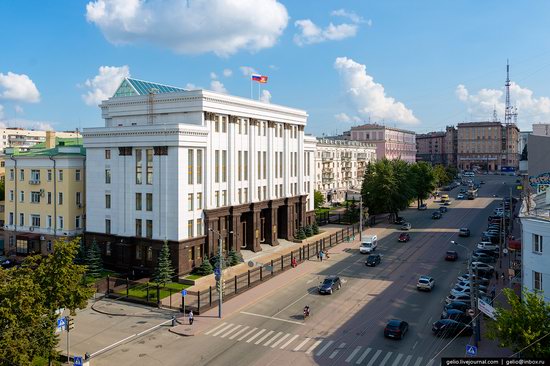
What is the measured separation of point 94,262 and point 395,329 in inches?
1368

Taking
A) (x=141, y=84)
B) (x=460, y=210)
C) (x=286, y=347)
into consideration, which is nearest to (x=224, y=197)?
(x=141, y=84)

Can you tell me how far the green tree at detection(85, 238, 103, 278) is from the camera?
5191 cm

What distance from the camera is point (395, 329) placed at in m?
34.8

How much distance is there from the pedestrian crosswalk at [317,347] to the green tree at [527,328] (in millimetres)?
7689

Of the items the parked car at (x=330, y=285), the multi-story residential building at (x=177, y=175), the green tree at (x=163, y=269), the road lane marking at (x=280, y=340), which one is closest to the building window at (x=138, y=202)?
the multi-story residential building at (x=177, y=175)

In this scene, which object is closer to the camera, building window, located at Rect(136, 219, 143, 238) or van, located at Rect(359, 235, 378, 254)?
building window, located at Rect(136, 219, 143, 238)

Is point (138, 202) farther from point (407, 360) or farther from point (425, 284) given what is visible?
point (407, 360)

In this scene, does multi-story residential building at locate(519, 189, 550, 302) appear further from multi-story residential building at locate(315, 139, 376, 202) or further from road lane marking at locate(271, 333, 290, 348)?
multi-story residential building at locate(315, 139, 376, 202)

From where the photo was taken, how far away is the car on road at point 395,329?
114ft

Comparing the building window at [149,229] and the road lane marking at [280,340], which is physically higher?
the building window at [149,229]

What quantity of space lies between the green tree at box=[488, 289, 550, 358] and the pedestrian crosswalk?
7689mm

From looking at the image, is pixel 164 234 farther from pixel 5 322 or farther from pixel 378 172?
pixel 378 172

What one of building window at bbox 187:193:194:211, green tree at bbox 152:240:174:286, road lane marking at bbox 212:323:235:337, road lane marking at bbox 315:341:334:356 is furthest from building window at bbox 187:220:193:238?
road lane marking at bbox 315:341:334:356

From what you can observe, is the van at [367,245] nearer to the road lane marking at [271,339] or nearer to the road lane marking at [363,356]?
the road lane marking at [271,339]
